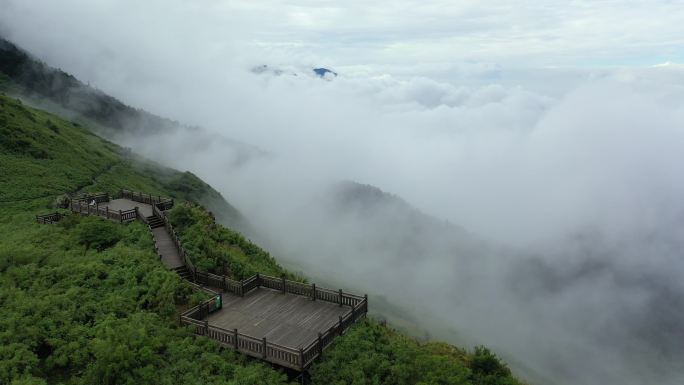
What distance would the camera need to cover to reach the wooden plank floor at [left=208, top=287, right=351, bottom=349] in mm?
23188

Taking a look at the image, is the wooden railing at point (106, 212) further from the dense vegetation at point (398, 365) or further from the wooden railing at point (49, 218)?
the dense vegetation at point (398, 365)

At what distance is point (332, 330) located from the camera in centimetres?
2289

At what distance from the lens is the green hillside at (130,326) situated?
65.7ft

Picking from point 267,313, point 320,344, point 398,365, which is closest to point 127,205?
point 267,313

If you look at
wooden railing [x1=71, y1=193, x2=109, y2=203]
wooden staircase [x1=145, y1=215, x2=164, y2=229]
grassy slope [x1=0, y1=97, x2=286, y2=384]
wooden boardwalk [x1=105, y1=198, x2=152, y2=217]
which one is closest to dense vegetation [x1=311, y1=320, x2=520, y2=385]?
grassy slope [x1=0, y1=97, x2=286, y2=384]

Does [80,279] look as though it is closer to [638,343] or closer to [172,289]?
[172,289]

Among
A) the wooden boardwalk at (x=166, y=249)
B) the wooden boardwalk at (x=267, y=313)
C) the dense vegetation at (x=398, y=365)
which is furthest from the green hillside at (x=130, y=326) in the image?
the wooden boardwalk at (x=166, y=249)

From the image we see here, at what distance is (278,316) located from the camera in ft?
82.1

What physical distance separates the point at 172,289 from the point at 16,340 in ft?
22.6

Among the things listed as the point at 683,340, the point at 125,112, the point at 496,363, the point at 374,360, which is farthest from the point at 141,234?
the point at 683,340

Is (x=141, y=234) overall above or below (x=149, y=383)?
above

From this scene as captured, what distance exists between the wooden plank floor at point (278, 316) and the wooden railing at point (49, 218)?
16.5m

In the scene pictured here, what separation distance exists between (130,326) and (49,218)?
17.9m

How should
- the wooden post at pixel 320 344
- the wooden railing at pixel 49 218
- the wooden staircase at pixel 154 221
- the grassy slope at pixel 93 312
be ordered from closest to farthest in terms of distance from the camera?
the grassy slope at pixel 93 312 → the wooden post at pixel 320 344 → the wooden railing at pixel 49 218 → the wooden staircase at pixel 154 221
